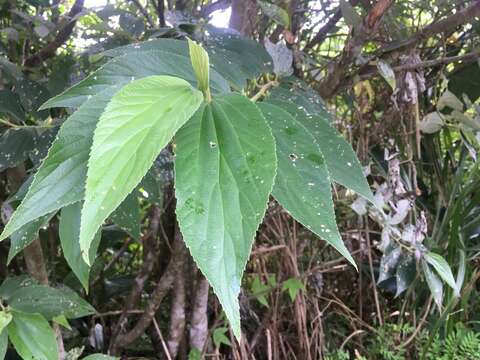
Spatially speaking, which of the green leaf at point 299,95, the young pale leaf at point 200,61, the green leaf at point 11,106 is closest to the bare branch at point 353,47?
the green leaf at point 299,95

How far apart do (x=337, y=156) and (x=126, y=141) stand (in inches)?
8.4

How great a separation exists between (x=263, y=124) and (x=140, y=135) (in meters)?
0.09

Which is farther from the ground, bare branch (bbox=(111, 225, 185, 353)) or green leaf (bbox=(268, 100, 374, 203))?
green leaf (bbox=(268, 100, 374, 203))

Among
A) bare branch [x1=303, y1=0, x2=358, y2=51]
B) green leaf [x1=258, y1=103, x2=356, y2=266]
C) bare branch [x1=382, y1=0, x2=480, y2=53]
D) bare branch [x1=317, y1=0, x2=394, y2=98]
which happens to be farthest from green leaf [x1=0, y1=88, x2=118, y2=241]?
bare branch [x1=303, y1=0, x2=358, y2=51]

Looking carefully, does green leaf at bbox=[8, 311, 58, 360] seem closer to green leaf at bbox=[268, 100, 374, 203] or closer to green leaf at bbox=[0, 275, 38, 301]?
green leaf at bbox=[0, 275, 38, 301]

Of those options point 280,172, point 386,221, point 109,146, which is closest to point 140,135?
point 109,146

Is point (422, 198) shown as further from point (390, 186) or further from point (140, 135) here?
point (140, 135)

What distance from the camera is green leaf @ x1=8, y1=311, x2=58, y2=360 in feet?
1.93

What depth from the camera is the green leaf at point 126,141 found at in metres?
0.27

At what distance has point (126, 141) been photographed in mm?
288

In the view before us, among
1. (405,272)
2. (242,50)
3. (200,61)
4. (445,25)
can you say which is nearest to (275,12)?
(242,50)

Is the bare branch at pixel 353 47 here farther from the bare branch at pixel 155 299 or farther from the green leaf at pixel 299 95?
the bare branch at pixel 155 299

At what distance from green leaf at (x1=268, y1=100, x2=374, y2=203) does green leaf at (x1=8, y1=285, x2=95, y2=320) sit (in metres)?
0.41

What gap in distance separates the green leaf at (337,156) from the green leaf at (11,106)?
42cm
